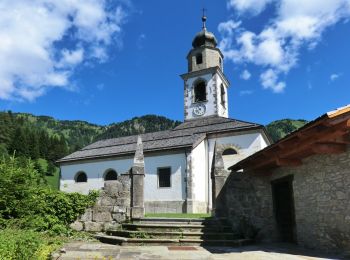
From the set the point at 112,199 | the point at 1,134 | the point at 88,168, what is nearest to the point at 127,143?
the point at 88,168

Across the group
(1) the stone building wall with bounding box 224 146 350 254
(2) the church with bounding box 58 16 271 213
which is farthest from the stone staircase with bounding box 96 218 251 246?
(2) the church with bounding box 58 16 271 213

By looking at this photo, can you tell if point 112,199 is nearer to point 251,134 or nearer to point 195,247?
point 195,247

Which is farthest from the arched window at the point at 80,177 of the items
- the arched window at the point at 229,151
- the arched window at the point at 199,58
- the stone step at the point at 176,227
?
the stone step at the point at 176,227

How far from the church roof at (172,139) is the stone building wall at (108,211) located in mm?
10459

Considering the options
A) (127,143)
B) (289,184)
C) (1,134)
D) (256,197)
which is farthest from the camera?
Result: (1,134)

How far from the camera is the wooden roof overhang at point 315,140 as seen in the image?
681 cm

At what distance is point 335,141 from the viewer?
743cm

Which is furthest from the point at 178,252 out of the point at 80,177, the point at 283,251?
the point at 80,177

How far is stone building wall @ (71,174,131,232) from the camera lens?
35.8 feet

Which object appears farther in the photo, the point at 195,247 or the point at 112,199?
the point at 112,199

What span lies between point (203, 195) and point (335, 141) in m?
15.1

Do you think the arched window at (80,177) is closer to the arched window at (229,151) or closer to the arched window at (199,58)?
the arched window at (229,151)

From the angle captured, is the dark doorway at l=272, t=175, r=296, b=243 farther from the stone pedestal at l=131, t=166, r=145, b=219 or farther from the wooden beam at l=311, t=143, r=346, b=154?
the stone pedestal at l=131, t=166, r=145, b=219

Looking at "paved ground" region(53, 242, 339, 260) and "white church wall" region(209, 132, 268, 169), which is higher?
"white church wall" region(209, 132, 268, 169)
